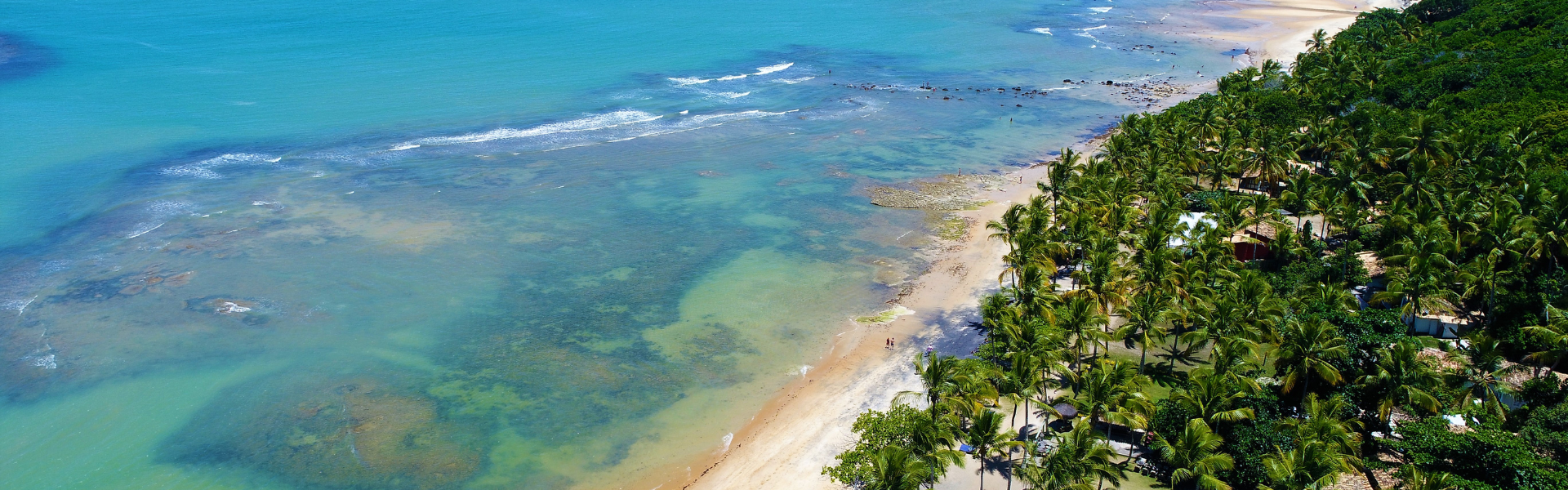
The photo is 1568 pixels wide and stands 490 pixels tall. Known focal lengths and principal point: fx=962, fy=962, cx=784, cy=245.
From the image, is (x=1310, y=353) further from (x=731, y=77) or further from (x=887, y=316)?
(x=731, y=77)

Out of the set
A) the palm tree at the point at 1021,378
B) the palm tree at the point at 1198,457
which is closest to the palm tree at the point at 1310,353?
the palm tree at the point at 1198,457

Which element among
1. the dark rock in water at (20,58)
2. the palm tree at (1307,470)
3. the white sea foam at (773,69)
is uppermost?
the dark rock in water at (20,58)

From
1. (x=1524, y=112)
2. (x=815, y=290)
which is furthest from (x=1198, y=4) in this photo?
(x=815, y=290)

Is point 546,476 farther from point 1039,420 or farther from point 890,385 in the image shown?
point 1039,420

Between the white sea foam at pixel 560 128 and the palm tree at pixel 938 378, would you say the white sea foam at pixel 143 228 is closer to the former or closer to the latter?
the white sea foam at pixel 560 128

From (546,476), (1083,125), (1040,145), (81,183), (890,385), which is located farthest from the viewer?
(1083,125)

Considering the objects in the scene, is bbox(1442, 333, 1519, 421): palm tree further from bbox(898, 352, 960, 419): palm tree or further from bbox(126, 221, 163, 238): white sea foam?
bbox(126, 221, 163, 238): white sea foam

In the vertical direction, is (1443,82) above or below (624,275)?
above
